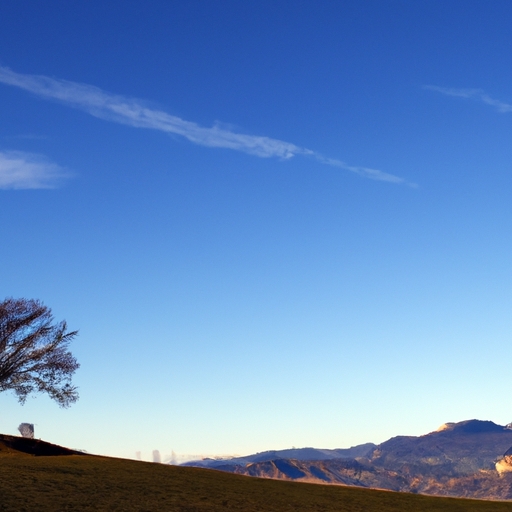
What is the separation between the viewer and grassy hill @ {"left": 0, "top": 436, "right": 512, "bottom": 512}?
43.2 m

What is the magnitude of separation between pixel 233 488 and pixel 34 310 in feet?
95.9

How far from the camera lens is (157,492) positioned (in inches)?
1896

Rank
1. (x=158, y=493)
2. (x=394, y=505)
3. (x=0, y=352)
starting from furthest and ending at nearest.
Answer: (x=0, y=352) < (x=394, y=505) < (x=158, y=493)

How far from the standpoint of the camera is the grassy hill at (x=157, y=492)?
4322 centimetres

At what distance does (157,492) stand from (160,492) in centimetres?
21

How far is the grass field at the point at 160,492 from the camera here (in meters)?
43.2

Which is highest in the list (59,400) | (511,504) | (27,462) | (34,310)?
(34,310)

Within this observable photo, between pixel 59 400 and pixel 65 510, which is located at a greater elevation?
pixel 59 400

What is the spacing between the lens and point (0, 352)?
67.6m

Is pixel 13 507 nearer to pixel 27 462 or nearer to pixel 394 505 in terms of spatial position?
pixel 27 462

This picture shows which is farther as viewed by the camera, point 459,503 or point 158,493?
point 459,503

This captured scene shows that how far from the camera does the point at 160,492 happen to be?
158ft

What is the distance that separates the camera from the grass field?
43.2 m

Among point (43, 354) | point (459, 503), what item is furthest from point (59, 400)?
point (459, 503)
